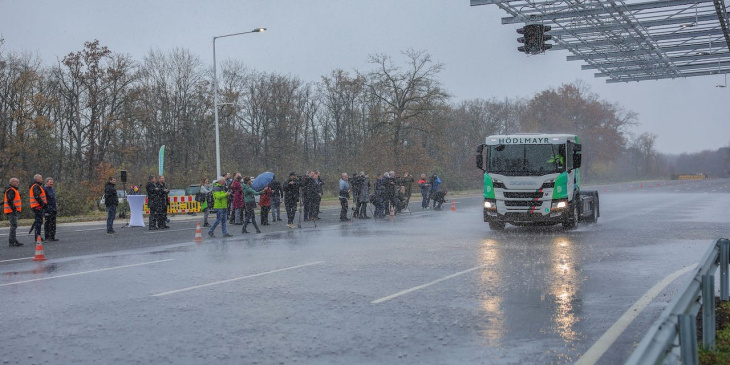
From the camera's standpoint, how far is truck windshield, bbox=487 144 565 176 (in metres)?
18.8

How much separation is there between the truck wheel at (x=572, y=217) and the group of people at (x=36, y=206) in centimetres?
1374

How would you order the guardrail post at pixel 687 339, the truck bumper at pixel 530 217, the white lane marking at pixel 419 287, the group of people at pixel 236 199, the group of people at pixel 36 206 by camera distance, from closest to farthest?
the guardrail post at pixel 687 339
the white lane marking at pixel 419 287
the group of people at pixel 36 206
the group of people at pixel 236 199
the truck bumper at pixel 530 217

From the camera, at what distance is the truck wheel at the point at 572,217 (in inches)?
754

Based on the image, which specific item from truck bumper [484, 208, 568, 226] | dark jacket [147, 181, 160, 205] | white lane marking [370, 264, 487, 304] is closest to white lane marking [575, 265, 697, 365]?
white lane marking [370, 264, 487, 304]

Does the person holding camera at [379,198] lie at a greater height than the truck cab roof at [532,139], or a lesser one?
lesser

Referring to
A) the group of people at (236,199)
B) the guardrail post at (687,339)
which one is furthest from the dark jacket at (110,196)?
the guardrail post at (687,339)

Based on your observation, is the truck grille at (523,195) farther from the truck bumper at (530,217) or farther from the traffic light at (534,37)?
the traffic light at (534,37)

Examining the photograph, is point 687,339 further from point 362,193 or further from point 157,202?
point 362,193

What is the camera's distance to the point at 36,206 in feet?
58.0

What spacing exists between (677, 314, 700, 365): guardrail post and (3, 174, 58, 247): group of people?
1595cm

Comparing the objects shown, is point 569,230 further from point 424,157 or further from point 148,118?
point 148,118

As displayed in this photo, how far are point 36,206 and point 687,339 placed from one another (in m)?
17.0

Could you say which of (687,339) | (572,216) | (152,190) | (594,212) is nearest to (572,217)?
(572,216)

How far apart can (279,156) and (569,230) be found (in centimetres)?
4564
